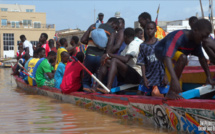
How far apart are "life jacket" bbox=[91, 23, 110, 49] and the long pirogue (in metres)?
0.88

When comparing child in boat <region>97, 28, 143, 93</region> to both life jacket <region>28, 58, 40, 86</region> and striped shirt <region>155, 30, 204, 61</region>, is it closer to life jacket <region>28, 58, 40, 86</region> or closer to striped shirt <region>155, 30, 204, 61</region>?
striped shirt <region>155, 30, 204, 61</region>

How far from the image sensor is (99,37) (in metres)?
6.20

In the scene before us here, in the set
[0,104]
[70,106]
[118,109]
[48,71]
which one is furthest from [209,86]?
[48,71]

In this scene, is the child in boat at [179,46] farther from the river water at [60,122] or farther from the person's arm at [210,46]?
the river water at [60,122]

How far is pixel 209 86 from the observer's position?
4328 millimetres

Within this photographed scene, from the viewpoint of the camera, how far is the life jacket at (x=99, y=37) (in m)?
6.19

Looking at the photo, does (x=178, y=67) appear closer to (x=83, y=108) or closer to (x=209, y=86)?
(x=209, y=86)

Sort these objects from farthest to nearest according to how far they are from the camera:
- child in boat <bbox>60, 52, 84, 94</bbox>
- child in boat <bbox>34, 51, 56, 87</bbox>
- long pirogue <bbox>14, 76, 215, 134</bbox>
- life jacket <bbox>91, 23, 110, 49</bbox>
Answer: child in boat <bbox>34, 51, 56, 87</bbox> → child in boat <bbox>60, 52, 84, 94</bbox> → life jacket <bbox>91, 23, 110, 49</bbox> → long pirogue <bbox>14, 76, 215, 134</bbox>

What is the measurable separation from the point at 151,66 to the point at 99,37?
134cm

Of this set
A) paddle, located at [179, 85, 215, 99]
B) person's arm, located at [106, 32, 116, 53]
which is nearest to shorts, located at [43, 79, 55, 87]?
person's arm, located at [106, 32, 116, 53]

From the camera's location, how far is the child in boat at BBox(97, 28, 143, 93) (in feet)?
18.5

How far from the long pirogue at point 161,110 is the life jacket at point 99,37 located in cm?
88

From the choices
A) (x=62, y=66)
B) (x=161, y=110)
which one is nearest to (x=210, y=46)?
(x=161, y=110)

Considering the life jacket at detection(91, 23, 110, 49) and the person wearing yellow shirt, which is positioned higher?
the life jacket at detection(91, 23, 110, 49)
